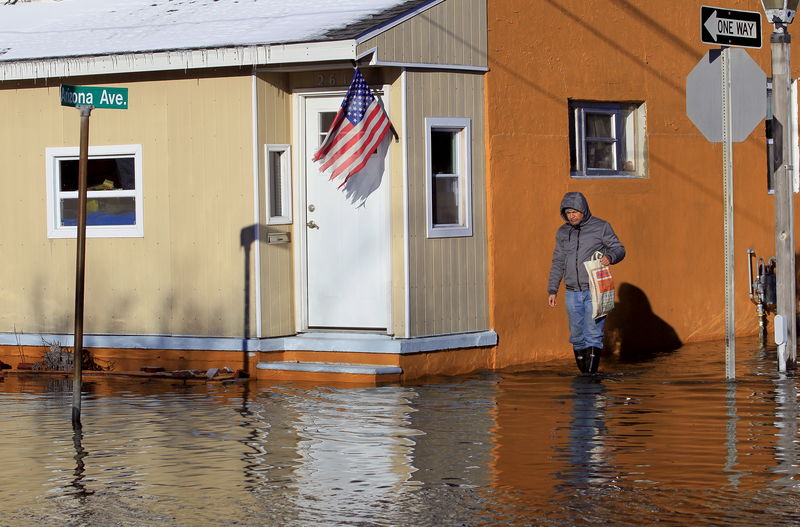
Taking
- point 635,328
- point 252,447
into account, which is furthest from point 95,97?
point 635,328

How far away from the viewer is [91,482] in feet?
28.8

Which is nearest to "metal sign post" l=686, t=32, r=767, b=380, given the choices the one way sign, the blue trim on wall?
the one way sign

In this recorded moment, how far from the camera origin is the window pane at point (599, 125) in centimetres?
1580

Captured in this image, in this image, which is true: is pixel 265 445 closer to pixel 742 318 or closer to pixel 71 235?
pixel 71 235

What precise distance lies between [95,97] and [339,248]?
3.87 m

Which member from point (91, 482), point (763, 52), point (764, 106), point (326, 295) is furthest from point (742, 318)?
point (91, 482)

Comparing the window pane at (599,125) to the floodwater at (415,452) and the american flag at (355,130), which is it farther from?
the floodwater at (415,452)

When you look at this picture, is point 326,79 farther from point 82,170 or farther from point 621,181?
point 82,170

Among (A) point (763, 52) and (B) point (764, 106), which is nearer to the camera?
(B) point (764, 106)

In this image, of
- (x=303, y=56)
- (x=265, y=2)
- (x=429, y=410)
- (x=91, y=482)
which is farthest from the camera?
(x=265, y=2)

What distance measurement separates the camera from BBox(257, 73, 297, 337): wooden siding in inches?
558

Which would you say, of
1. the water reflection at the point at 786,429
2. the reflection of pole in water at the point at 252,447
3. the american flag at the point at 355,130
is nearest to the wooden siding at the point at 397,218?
the american flag at the point at 355,130

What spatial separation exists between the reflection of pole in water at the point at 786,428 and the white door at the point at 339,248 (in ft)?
12.6

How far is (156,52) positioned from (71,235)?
2.30 meters
